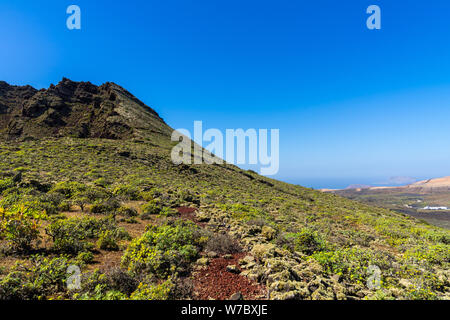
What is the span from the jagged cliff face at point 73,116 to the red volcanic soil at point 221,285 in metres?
41.6

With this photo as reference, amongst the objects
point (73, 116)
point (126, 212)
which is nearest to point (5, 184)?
point (126, 212)

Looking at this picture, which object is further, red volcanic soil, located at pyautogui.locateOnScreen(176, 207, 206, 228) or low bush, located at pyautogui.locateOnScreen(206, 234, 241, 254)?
red volcanic soil, located at pyautogui.locateOnScreen(176, 207, 206, 228)

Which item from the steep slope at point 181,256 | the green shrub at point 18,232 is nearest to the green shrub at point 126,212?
the steep slope at point 181,256

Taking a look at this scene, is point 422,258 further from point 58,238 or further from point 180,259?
point 58,238

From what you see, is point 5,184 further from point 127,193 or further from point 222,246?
point 222,246

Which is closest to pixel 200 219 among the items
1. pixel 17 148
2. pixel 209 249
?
pixel 209 249

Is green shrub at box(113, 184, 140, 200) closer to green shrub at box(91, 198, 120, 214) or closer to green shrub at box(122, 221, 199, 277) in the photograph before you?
green shrub at box(91, 198, 120, 214)

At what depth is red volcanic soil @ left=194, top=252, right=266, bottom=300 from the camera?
4566mm

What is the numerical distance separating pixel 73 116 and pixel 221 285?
198 ft

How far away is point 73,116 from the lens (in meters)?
48.5

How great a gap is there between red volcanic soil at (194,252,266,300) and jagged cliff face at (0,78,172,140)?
4163 cm

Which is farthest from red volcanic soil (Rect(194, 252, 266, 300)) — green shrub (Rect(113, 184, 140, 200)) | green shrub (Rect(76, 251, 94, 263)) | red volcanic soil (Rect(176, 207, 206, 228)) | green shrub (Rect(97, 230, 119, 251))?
green shrub (Rect(113, 184, 140, 200))

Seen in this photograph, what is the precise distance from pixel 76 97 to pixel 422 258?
75.2m
